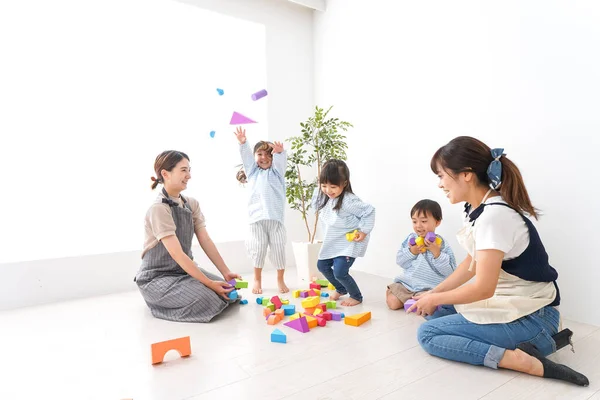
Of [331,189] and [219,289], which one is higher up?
[331,189]

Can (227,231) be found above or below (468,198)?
below

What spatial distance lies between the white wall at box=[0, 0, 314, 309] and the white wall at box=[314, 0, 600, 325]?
220 millimetres

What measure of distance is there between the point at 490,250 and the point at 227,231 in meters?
2.39

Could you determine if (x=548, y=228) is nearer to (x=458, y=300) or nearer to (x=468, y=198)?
(x=468, y=198)

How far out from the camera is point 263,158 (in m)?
2.82

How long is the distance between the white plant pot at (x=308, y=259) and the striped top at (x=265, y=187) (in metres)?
0.31

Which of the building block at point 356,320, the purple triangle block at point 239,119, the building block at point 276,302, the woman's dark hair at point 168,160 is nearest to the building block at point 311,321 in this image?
the building block at point 356,320

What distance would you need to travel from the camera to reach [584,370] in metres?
1.53

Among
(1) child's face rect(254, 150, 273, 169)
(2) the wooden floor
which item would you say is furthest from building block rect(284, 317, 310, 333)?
(1) child's face rect(254, 150, 273, 169)

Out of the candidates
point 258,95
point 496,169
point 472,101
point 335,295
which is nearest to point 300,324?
point 335,295

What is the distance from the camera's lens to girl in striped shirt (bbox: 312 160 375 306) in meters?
2.47

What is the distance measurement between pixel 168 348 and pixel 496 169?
4.61 feet

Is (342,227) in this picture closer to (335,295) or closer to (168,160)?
(335,295)

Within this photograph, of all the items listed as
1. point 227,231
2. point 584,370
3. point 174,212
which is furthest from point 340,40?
point 584,370
